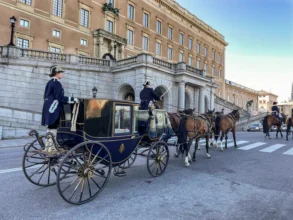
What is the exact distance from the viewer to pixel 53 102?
184 inches

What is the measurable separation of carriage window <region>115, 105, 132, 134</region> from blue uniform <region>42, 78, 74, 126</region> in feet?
3.41

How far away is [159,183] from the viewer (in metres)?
5.62

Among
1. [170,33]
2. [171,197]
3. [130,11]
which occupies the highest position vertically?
[130,11]

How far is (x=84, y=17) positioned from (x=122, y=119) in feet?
91.9

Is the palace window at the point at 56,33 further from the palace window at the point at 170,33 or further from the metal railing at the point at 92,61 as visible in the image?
the palace window at the point at 170,33

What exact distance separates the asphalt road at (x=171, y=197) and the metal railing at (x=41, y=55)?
13.3 m

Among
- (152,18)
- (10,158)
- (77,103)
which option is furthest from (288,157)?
(152,18)

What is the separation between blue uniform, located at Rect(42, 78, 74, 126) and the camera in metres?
4.62

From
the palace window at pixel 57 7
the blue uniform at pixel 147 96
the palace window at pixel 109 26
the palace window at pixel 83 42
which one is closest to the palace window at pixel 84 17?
the palace window at pixel 83 42

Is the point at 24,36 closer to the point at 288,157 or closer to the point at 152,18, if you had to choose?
the point at 152,18

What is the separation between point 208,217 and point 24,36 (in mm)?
26450

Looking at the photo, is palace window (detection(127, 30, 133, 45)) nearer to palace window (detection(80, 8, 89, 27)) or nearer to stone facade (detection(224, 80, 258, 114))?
palace window (detection(80, 8, 89, 27))

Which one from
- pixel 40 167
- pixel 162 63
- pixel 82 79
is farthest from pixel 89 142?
pixel 162 63

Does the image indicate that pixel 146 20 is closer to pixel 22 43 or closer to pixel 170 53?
pixel 170 53
